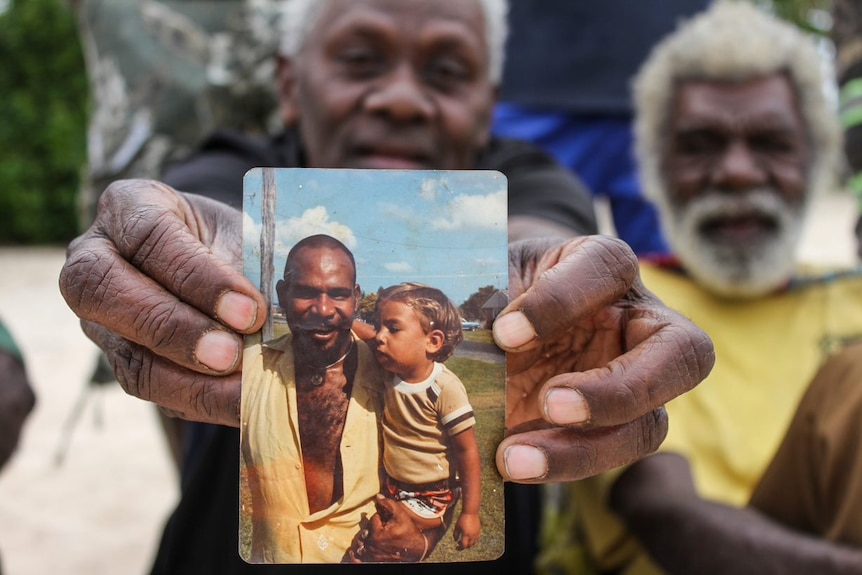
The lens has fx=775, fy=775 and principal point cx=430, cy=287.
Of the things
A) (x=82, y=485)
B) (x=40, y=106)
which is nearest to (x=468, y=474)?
(x=82, y=485)

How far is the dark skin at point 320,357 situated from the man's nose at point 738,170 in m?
1.42

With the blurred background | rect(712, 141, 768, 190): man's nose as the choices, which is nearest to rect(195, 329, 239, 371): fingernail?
rect(712, 141, 768, 190): man's nose

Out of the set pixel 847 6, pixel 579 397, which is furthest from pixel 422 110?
pixel 847 6

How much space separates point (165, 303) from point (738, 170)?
5.14ft

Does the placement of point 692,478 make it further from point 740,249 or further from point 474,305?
point 474,305

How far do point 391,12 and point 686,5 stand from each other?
1.36 metres

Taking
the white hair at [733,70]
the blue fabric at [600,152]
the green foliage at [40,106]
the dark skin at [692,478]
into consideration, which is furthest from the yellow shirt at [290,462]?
the green foliage at [40,106]

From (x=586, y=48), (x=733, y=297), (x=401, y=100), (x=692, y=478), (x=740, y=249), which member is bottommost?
(x=692, y=478)

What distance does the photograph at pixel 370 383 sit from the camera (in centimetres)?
76

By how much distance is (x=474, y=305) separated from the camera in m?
0.77

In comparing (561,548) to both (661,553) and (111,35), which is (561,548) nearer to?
(661,553)

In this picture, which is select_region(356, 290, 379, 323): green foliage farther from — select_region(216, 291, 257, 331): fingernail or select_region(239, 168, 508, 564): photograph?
select_region(216, 291, 257, 331): fingernail

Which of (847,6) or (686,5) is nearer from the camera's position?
(847,6)

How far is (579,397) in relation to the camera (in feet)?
2.35
